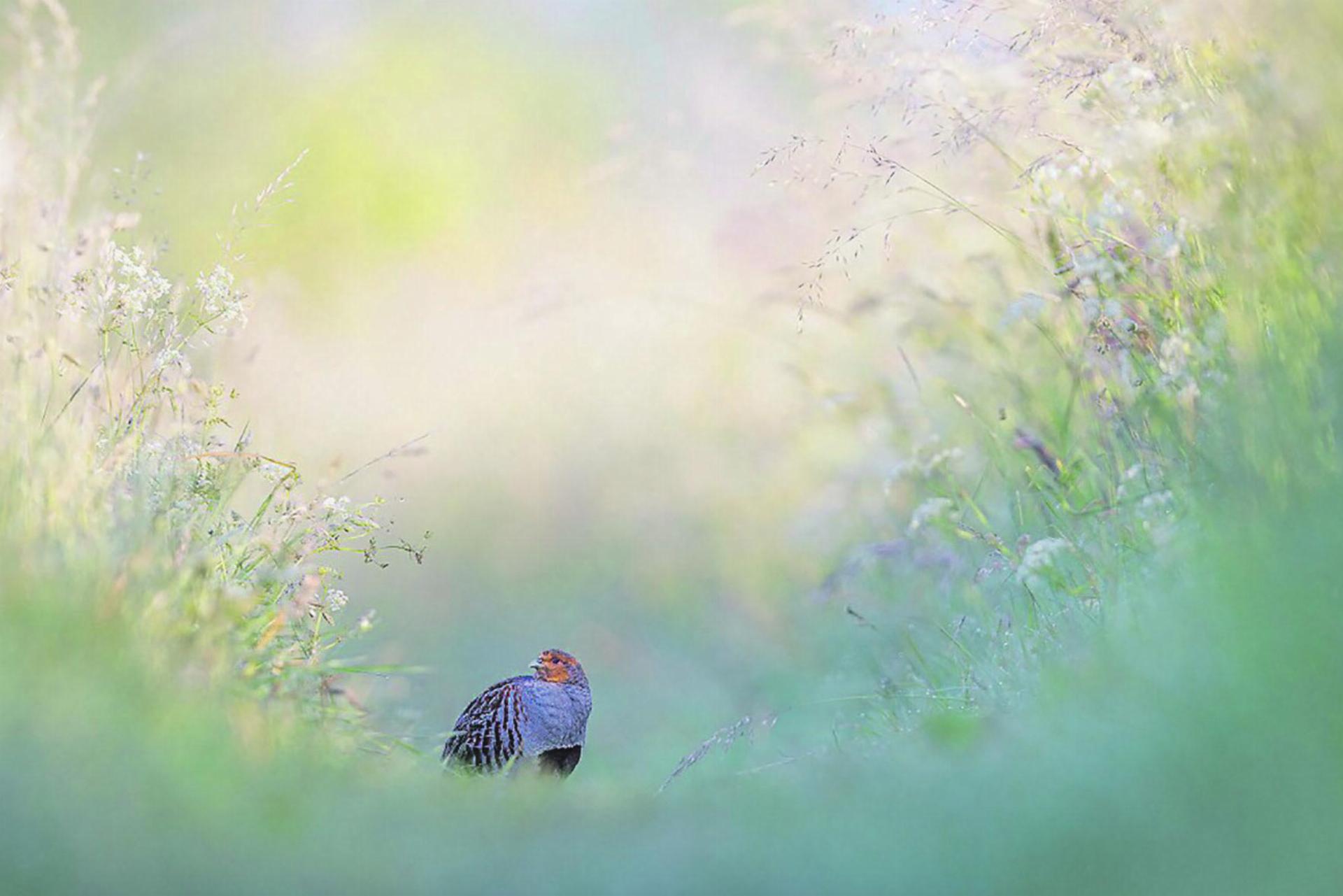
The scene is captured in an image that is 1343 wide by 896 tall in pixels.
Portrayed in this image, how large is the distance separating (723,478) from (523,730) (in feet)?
5.77

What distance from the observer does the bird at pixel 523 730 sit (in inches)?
94.4

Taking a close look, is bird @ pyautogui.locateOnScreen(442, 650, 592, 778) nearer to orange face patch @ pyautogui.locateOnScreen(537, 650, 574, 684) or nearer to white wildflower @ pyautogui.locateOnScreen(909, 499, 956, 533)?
orange face patch @ pyautogui.locateOnScreen(537, 650, 574, 684)

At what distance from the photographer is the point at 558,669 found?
104 inches

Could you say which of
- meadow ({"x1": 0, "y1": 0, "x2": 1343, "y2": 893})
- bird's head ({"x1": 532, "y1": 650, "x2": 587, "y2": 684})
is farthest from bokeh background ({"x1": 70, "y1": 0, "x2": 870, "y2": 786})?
bird's head ({"x1": 532, "y1": 650, "x2": 587, "y2": 684})

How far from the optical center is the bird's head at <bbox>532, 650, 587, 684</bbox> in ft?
8.58

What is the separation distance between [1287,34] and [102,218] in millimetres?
1763

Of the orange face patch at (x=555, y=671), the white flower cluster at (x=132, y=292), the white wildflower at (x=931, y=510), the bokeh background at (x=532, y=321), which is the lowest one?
the white wildflower at (x=931, y=510)

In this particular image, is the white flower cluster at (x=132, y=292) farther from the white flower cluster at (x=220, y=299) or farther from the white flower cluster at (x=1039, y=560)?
the white flower cluster at (x=1039, y=560)

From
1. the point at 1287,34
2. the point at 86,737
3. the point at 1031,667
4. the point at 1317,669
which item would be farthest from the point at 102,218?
the point at 1317,669

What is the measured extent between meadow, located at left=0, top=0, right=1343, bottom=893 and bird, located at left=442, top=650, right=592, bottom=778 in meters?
0.16

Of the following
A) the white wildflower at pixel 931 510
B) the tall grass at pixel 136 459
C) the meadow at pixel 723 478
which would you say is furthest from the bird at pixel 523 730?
the white wildflower at pixel 931 510

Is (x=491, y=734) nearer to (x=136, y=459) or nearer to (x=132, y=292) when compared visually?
(x=136, y=459)

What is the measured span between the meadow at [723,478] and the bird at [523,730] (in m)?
0.16

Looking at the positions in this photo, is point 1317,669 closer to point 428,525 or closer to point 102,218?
point 102,218
